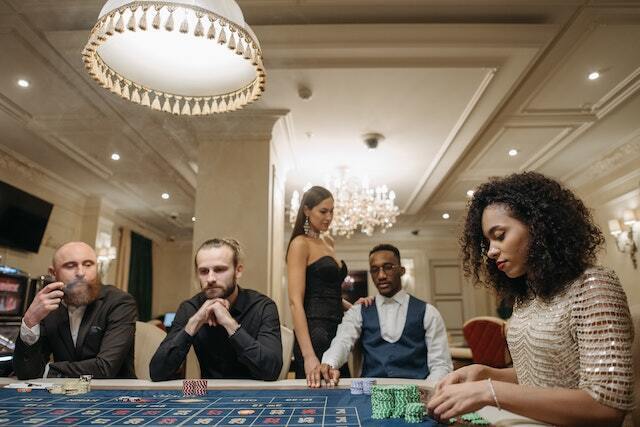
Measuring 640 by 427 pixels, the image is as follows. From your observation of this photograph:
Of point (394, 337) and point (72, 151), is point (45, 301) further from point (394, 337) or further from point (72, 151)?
point (72, 151)

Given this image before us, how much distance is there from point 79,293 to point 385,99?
2767 millimetres

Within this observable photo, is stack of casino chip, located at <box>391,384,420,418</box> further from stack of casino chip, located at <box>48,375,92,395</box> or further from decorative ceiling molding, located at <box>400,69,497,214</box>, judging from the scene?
decorative ceiling molding, located at <box>400,69,497,214</box>

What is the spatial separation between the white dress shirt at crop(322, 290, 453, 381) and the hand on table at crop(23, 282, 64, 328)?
3.40 feet

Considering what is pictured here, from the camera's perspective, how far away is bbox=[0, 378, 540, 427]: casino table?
0.95 metres

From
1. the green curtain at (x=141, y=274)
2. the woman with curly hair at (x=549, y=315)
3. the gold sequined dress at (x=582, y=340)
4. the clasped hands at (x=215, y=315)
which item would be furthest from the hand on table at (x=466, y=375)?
the green curtain at (x=141, y=274)

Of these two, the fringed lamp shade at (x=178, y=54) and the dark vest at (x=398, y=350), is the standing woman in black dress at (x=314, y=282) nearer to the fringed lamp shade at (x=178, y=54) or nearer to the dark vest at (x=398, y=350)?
the dark vest at (x=398, y=350)

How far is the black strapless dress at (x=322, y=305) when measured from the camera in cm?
210

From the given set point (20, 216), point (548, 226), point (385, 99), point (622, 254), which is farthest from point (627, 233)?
point (20, 216)

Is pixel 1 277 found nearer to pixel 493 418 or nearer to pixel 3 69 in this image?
pixel 3 69

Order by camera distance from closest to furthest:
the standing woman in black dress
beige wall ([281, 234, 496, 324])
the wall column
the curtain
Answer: the standing woman in black dress → the wall column → the curtain → beige wall ([281, 234, 496, 324])

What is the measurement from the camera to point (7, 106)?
11.9 ft

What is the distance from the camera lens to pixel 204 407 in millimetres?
1102

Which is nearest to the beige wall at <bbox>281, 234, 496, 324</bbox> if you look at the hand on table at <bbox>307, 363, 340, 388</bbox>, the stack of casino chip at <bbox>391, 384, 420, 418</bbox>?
the hand on table at <bbox>307, 363, 340, 388</bbox>

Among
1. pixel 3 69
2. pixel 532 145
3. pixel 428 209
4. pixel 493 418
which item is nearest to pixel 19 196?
pixel 3 69
